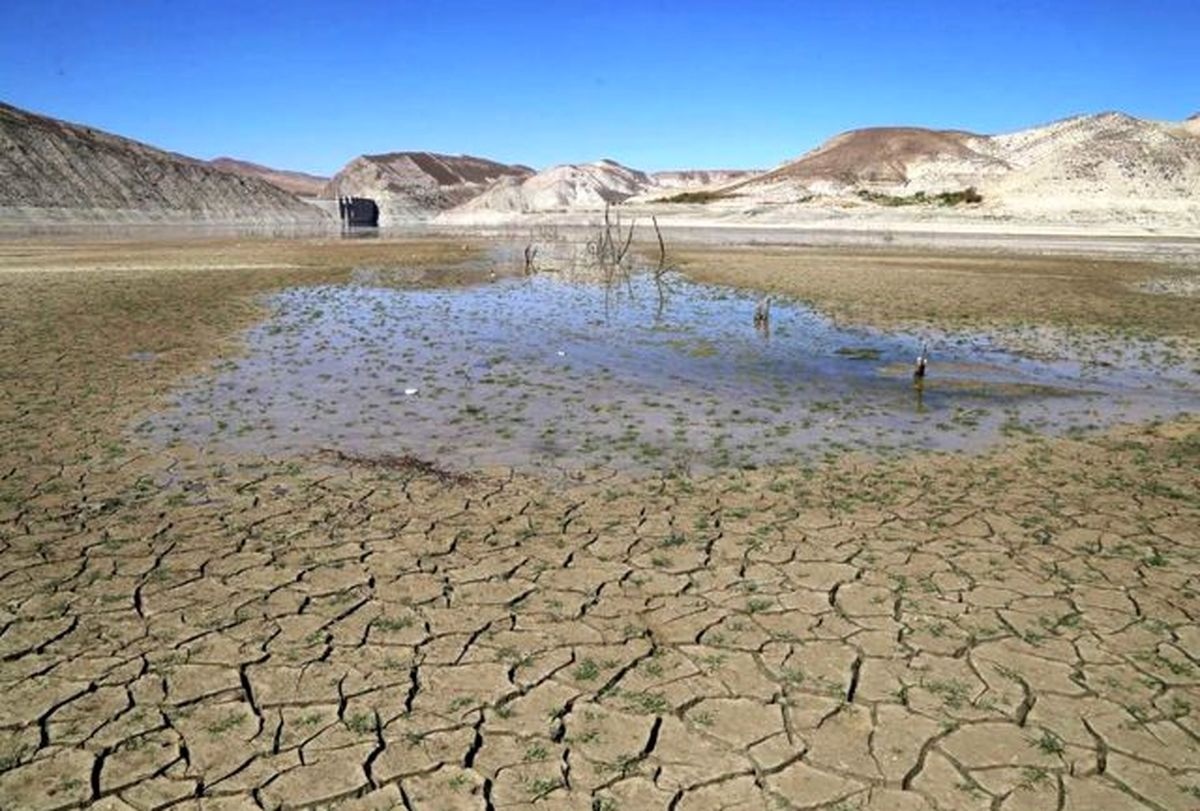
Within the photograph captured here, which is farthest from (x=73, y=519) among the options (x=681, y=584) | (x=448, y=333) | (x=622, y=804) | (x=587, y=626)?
(x=448, y=333)

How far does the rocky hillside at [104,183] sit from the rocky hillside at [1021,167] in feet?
219

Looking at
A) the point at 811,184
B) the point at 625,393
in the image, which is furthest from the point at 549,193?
the point at 625,393

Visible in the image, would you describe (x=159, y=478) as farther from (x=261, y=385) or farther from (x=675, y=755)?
(x=675, y=755)

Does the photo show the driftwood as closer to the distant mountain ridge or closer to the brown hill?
the distant mountain ridge

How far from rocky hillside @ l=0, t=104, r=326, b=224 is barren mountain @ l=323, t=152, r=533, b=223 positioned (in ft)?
82.7

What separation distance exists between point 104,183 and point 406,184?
80.7 metres

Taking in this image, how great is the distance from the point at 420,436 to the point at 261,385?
3517mm

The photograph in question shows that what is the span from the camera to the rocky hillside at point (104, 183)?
8012cm

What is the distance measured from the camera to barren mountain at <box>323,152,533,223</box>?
144 m

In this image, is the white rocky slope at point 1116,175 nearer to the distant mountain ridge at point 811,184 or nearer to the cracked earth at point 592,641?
the distant mountain ridge at point 811,184

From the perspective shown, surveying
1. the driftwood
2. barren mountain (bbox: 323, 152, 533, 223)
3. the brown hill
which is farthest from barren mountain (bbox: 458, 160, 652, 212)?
the driftwood

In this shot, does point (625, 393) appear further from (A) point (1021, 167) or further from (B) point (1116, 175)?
(A) point (1021, 167)

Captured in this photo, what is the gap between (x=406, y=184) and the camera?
547 ft

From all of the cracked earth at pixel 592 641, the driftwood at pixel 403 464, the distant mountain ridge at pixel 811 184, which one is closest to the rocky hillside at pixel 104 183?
the distant mountain ridge at pixel 811 184
